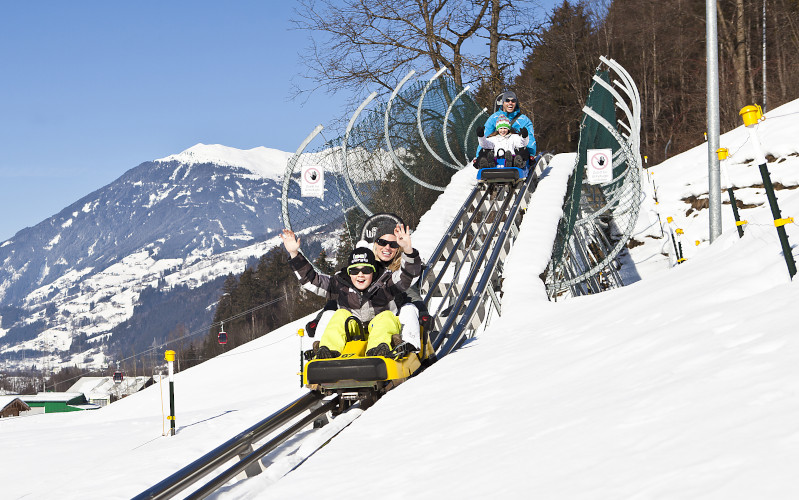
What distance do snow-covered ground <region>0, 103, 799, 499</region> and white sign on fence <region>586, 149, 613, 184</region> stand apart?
3766mm

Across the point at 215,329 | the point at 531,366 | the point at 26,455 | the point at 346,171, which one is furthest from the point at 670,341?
the point at 215,329

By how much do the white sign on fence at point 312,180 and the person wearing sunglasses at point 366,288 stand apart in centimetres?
382

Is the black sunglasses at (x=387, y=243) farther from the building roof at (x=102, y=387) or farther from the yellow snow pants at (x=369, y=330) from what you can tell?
the building roof at (x=102, y=387)

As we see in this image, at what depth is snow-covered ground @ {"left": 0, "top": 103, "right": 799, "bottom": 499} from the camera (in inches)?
102

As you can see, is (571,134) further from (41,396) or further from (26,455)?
(41,396)

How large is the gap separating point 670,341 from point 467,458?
1509 mm

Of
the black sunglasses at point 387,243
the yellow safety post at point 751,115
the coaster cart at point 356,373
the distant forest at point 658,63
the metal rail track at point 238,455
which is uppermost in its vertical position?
the distant forest at point 658,63

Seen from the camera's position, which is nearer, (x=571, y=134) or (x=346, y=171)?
(x=346, y=171)

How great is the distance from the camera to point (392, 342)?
6.07 metres

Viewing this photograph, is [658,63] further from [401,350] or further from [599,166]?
[401,350]

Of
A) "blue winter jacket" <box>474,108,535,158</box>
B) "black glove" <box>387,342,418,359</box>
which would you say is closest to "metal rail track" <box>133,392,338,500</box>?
"black glove" <box>387,342,418,359</box>

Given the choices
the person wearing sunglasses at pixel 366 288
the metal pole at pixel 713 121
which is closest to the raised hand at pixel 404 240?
the person wearing sunglasses at pixel 366 288

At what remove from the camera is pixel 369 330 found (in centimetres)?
618

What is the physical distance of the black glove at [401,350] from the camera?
19.2 feet
